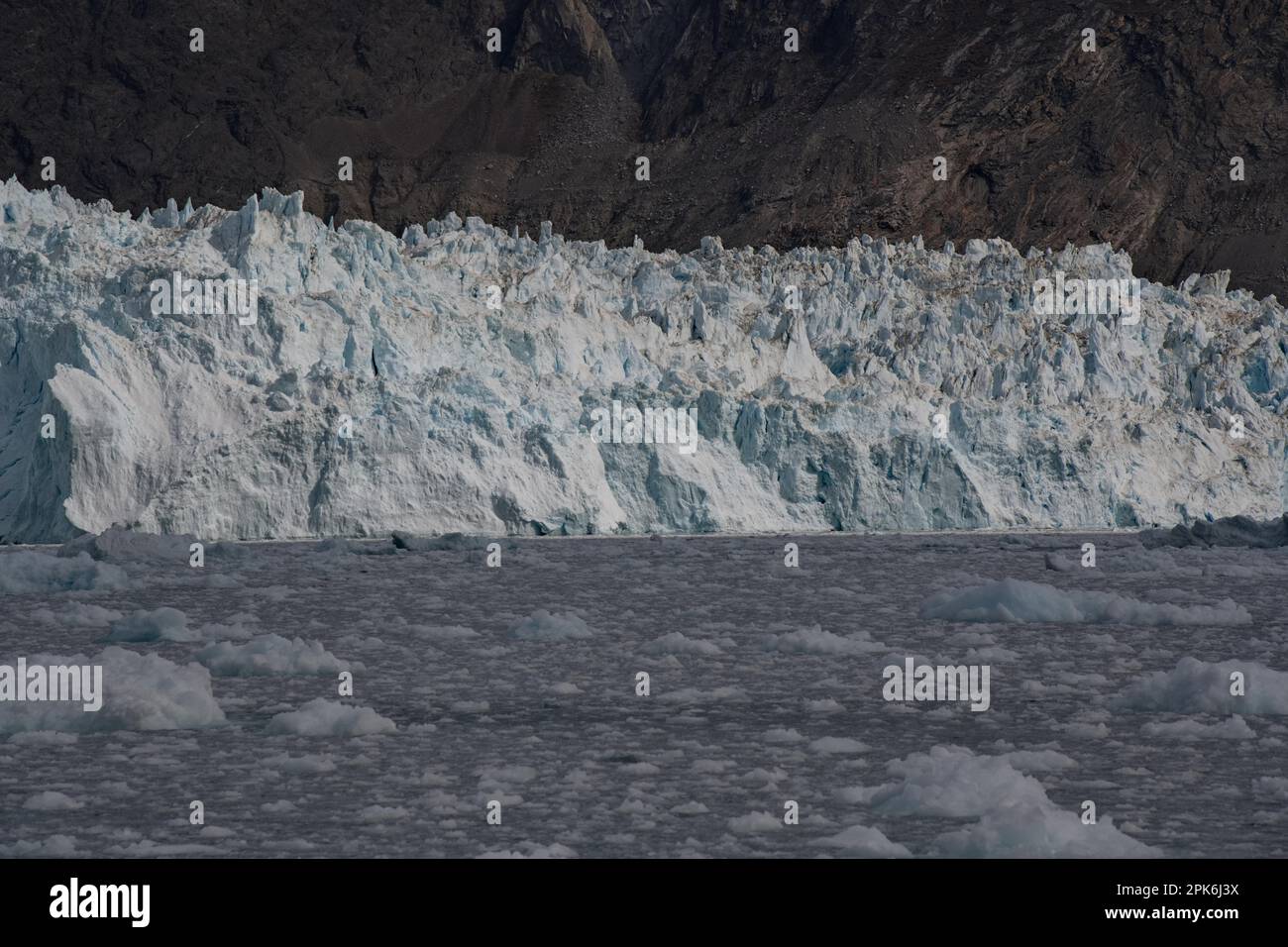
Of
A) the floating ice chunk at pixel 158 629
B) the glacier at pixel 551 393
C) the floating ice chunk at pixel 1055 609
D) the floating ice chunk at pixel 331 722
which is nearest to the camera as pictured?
the floating ice chunk at pixel 331 722

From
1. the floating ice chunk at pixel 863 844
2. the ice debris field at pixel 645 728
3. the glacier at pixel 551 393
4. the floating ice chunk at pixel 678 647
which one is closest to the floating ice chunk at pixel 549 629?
the ice debris field at pixel 645 728

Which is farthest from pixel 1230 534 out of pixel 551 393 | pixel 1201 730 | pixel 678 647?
pixel 1201 730

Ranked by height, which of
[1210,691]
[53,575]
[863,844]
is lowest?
[863,844]

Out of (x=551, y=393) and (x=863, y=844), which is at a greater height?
(x=551, y=393)

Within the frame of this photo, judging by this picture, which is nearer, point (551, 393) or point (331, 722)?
point (331, 722)

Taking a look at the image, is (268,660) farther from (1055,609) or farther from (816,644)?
(1055,609)

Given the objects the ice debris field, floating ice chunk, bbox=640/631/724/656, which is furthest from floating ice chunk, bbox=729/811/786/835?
floating ice chunk, bbox=640/631/724/656

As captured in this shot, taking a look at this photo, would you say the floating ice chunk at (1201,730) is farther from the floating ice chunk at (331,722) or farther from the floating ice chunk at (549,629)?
the floating ice chunk at (549,629)
